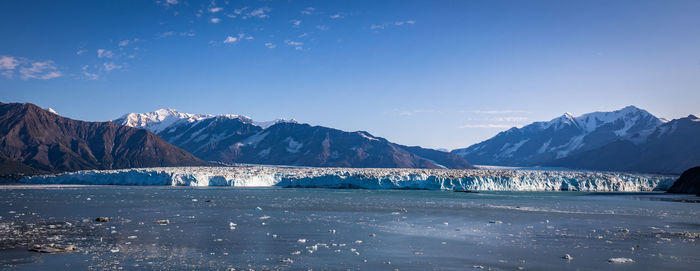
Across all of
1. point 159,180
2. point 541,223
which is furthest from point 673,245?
point 159,180

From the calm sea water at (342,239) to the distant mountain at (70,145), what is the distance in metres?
103

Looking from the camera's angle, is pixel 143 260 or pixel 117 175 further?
pixel 117 175

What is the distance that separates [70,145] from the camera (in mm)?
160500

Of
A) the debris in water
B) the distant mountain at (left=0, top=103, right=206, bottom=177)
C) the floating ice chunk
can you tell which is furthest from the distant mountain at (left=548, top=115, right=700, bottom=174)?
the debris in water

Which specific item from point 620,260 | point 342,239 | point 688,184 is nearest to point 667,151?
point 688,184

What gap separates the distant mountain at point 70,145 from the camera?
456 feet

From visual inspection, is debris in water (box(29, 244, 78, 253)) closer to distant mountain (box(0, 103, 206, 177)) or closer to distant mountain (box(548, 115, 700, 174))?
distant mountain (box(0, 103, 206, 177))

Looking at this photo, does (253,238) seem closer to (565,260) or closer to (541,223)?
(565,260)

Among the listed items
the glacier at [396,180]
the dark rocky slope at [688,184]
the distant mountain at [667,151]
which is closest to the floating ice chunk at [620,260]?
the glacier at [396,180]

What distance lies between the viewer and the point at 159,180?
7712 centimetres

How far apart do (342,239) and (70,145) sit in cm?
16356

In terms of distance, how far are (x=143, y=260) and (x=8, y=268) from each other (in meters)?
3.84

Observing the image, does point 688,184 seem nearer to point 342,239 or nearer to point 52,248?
point 342,239

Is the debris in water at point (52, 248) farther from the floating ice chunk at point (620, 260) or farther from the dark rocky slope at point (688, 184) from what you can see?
the dark rocky slope at point (688, 184)
